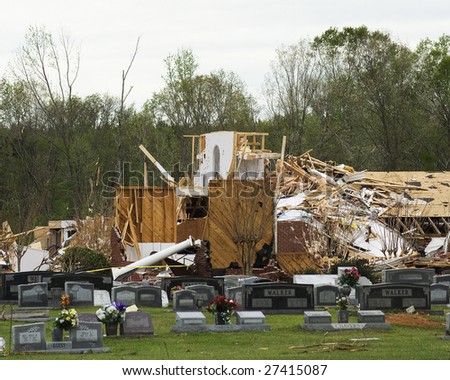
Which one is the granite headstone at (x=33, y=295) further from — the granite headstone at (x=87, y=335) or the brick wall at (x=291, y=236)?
the brick wall at (x=291, y=236)

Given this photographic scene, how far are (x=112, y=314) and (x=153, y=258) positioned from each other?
18.5 meters

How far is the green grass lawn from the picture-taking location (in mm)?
21594

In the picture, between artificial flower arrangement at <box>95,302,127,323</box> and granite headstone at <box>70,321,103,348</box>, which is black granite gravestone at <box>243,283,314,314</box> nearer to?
artificial flower arrangement at <box>95,302,127,323</box>

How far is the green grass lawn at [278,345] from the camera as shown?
850 inches

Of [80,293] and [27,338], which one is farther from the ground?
[80,293]

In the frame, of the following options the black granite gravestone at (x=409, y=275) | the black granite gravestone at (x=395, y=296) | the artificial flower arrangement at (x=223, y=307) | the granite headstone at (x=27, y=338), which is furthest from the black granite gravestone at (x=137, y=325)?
the black granite gravestone at (x=409, y=275)

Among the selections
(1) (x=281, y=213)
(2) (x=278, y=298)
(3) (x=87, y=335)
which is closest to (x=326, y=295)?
(2) (x=278, y=298)

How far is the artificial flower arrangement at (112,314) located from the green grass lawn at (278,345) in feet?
1.17

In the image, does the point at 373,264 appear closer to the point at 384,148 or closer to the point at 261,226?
the point at 261,226

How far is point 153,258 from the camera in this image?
43.2 metres

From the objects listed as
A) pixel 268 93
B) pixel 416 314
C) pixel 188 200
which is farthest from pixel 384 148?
pixel 416 314

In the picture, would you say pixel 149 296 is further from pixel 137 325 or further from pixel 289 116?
pixel 289 116

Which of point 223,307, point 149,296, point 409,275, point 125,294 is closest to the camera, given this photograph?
point 223,307

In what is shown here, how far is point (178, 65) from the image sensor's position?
3204 inches
